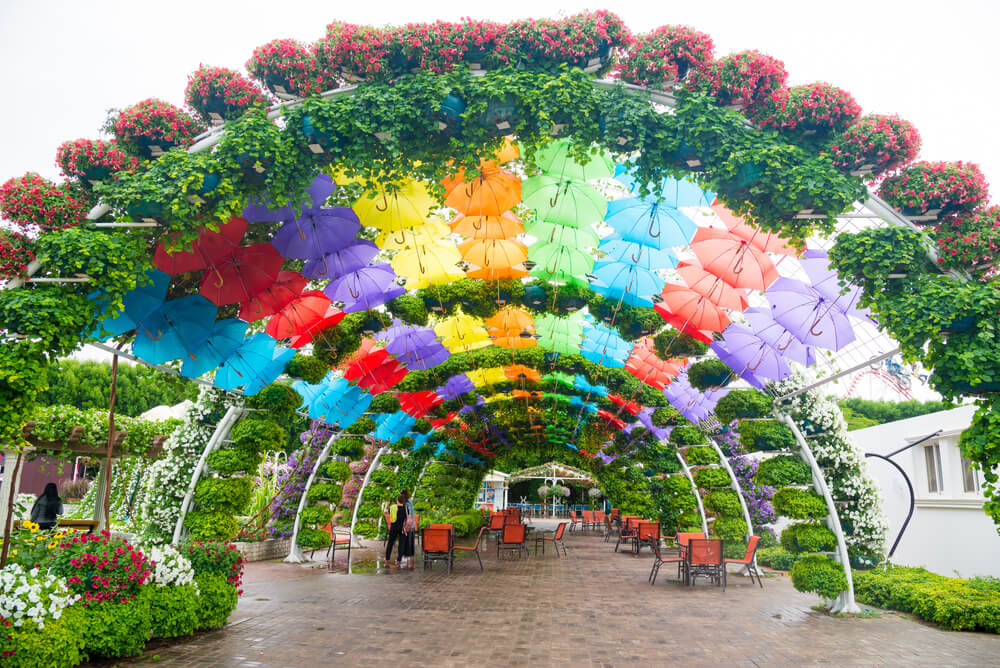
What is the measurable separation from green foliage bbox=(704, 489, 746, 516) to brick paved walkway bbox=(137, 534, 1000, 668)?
2.88 meters

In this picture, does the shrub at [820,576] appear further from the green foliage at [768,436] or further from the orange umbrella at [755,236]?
the orange umbrella at [755,236]

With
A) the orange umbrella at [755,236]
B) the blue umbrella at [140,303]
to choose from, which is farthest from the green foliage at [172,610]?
the orange umbrella at [755,236]

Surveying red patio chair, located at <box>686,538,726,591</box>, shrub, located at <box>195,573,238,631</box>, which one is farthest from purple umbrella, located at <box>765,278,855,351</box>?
shrub, located at <box>195,573,238,631</box>

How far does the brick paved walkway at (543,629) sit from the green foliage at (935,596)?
0.25 metres

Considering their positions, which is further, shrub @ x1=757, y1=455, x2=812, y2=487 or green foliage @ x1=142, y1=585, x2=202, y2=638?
shrub @ x1=757, y1=455, x2=812, y2=487

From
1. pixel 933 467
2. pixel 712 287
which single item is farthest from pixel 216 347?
pixel 933 467

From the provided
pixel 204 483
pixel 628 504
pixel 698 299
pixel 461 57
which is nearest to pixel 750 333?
pixel 698 299

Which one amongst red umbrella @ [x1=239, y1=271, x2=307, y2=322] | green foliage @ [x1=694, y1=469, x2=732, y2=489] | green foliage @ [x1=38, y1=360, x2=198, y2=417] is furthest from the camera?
green foliage @ [x1=38, y1=360, x2=198, y2=417]

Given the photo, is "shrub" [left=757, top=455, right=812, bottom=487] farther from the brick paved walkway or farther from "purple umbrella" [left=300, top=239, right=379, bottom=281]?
"purple umbrella" [left=300, top=239, right=379, bottom=281]

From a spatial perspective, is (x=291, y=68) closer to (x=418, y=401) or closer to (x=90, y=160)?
(x=90, y=160)

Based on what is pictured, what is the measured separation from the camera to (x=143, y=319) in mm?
Answer: 7883

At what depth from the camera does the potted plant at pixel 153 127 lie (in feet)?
19.7

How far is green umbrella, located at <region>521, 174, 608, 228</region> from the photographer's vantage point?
7.73m

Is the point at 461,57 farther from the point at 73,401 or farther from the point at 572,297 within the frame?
the point at 73,401
